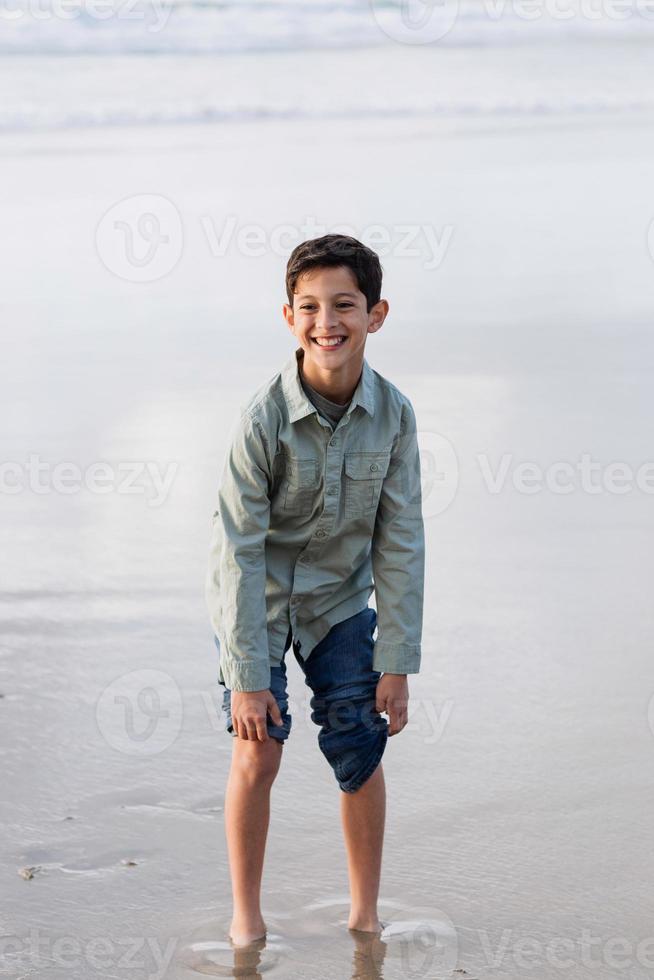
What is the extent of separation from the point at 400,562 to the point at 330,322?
48 centimetres

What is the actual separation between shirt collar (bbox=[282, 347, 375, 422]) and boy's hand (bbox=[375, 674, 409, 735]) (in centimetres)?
51

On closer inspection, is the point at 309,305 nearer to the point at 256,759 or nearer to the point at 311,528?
the point at 311,528

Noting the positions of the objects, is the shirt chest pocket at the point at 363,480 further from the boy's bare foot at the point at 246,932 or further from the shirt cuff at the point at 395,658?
the boy's bare foot at the point at 246,932

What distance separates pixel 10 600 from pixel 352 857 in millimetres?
1947

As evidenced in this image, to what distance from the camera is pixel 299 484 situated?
2.66 meters

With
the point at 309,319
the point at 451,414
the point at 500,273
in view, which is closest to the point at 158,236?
the point at 500,273

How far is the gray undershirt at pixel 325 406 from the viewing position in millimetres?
2668

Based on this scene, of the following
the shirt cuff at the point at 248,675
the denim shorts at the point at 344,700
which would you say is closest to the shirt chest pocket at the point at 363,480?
the denim shorts at the point at 344,700

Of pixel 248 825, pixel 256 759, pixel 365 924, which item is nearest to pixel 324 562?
pixel 256 759

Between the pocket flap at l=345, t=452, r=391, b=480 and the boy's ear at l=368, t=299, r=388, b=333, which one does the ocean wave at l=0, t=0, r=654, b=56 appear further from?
the pocket flap at l=345, t=452, r=391, b=480

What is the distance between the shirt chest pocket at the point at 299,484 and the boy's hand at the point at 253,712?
352 millimetres

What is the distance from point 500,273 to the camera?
786 cm

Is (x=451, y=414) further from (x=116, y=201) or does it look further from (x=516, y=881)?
(x=116, y=201)

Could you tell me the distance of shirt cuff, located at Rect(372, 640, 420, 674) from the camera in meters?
2.70
